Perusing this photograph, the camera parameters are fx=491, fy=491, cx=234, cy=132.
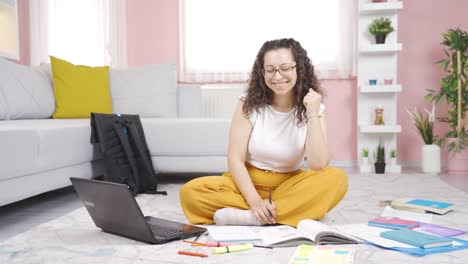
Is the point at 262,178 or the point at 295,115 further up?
the point at 295,115

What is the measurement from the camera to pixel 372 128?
4113 millimetres

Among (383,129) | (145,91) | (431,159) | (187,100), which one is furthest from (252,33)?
(431,159)

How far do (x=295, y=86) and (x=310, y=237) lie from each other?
2.16 ft

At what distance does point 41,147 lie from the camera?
2.42 meters

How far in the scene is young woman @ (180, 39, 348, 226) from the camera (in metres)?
1.92

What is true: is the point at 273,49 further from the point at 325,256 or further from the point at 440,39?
the point at 440,39

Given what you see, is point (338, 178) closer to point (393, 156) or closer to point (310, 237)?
point (310, 237)

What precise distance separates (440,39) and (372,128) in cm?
106

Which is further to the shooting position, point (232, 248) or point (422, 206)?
point (422, 206)

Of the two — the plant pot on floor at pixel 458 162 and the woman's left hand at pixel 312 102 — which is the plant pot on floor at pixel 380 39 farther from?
the woman's left hand at pixel 312 102

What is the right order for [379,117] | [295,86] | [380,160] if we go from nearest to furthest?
1. [295,86]
2. [380,160]
3. [379,117]

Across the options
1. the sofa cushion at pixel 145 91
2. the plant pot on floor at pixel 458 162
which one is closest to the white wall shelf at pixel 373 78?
the plant pot on floor at pixel 458 162

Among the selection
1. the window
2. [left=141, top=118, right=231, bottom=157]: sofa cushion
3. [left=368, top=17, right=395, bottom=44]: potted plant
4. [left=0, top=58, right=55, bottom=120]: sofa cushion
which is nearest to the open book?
[left=141, top=118, right=231, bottom=157]: sofa cushion

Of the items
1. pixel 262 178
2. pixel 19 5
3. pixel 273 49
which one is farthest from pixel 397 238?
pixel 19 5
